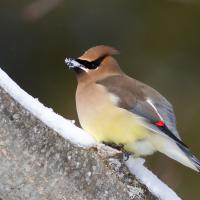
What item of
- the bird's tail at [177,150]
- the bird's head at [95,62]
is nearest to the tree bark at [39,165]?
the bird's tail at [177,150]

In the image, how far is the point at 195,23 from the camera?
4.70 metres

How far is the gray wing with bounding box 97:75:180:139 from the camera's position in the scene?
8.61 feet

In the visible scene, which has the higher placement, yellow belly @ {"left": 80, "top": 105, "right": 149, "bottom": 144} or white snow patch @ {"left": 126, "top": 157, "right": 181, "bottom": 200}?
white snow patch @ {"left": 126, "top": 157, "right": 181, "bottom": 200}

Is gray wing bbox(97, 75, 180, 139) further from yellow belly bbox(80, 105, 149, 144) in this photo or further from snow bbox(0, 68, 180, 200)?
snow bbox(0, 68, 180, 200)

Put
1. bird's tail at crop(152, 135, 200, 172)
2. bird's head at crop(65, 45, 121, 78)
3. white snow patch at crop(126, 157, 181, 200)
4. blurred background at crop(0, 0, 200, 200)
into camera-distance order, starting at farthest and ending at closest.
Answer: blurred background at crop(0, 0, 200, 200) → bird's head at crop(65, 45, 121, 78) → bird's tail at crop(152, 135, 200, 172) → white snow patch at crop(126, 157, 181, 200)

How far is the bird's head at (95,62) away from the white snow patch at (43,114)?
2.92ft

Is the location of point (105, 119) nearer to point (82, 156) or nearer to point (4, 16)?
point (82, 156)

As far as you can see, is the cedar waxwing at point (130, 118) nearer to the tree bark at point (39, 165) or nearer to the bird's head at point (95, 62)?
the bird's head at point (95, 62)

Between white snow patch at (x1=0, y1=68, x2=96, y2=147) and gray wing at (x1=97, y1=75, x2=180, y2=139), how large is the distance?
2.46 feet

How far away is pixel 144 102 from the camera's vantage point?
8.74 feet

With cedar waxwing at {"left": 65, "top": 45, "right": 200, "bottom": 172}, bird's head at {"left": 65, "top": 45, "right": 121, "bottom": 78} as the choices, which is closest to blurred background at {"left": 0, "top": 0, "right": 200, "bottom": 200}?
bird's head at {"left": 65, "top": 45, "right": 121, "bottom": 78}

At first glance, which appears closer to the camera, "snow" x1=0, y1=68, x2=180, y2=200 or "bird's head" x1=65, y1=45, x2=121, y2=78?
"snow" x1=0, y1=68, x2=180, y2=200

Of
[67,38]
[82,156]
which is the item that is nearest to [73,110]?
[67,38]

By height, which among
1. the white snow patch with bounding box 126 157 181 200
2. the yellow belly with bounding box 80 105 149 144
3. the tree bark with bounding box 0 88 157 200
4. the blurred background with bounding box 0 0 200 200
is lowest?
the blurred background with bounding box 0 0 200 200
